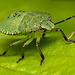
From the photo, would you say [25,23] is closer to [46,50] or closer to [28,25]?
[28,25]

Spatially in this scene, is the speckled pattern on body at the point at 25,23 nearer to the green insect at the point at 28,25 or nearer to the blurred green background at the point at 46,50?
the green insect at the point at 28,25

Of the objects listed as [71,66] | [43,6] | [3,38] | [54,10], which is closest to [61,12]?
[54,10]

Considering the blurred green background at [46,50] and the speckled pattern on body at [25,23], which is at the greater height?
the speckled pattern on body at [25,23]

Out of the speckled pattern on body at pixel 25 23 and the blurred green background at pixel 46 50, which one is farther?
the speckled pattern on body at pixel 25 23

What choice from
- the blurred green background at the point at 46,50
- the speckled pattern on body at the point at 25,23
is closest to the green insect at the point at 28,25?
the speckled pattern on body at the point at 25,23

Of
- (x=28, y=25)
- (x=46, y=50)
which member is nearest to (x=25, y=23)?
(x=28, y=25)

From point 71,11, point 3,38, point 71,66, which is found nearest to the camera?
point 71,66

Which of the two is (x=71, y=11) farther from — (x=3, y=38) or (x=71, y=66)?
(x=71, y=66)

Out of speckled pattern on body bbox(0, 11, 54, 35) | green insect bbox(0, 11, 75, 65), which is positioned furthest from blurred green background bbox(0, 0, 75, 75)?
speckled pattern on body bbox(0, 11, 54, 35)
